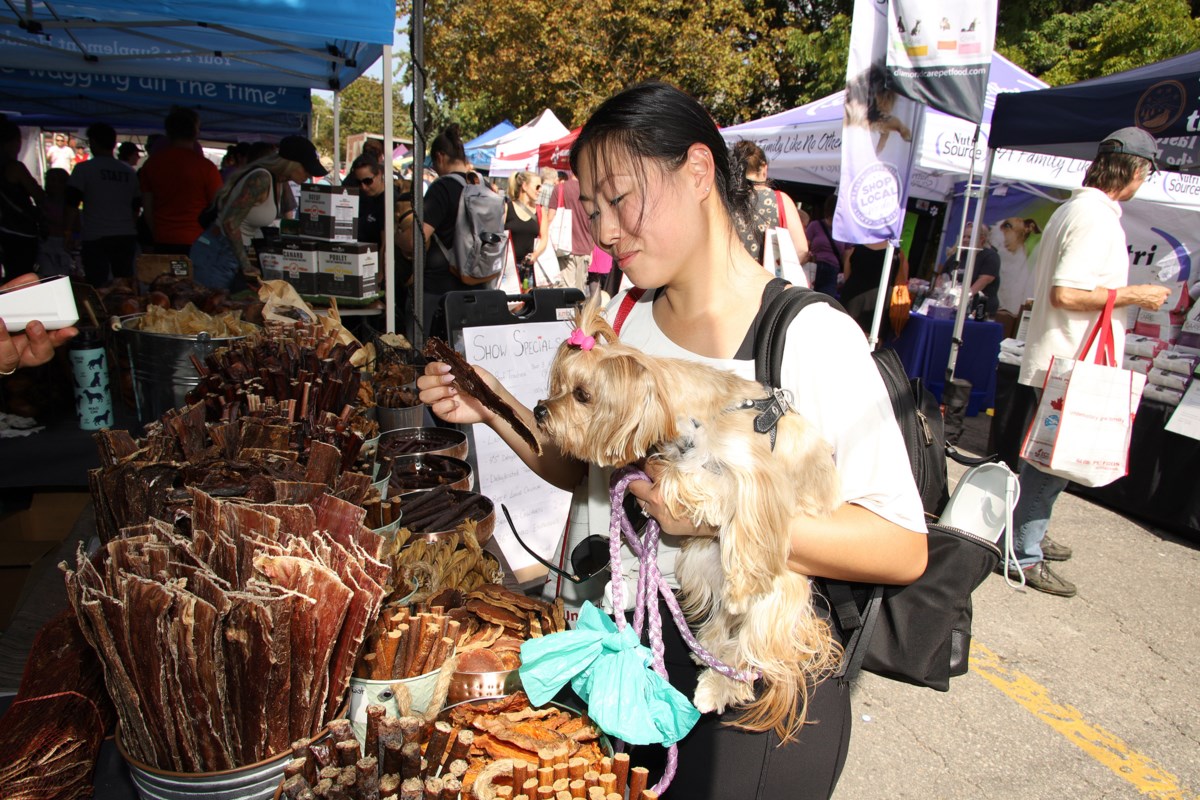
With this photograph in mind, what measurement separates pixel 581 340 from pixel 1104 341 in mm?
4313

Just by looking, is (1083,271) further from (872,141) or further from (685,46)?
(685,46)

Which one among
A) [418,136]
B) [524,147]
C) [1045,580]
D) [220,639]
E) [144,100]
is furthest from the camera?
[524,147]

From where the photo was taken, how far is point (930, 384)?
941 centimetres

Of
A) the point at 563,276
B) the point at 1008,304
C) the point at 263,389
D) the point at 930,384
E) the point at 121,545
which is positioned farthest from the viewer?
the point at 1008,304

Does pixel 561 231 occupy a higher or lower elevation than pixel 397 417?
higher

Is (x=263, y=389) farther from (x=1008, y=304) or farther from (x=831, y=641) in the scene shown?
(x=1008, y=304)

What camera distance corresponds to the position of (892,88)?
567 cm

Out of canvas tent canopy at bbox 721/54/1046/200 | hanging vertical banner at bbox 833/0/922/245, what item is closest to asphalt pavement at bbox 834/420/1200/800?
hanging vertical banner at bbox 833/0/922/245

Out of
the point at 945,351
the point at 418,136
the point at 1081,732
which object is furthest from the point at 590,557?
the point at 945,351

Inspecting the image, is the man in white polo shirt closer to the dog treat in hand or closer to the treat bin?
the dog treat in hand

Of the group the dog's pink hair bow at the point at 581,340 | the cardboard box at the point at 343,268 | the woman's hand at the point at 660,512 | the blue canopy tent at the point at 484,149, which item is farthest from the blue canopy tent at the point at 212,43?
the blue canopy tent at the point at 484,149

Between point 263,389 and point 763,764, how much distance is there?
2379 millimetres

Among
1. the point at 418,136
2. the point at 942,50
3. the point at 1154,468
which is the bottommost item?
the point at 1154,468

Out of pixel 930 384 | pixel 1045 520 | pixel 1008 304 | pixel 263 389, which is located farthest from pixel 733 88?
pixel 263 389
